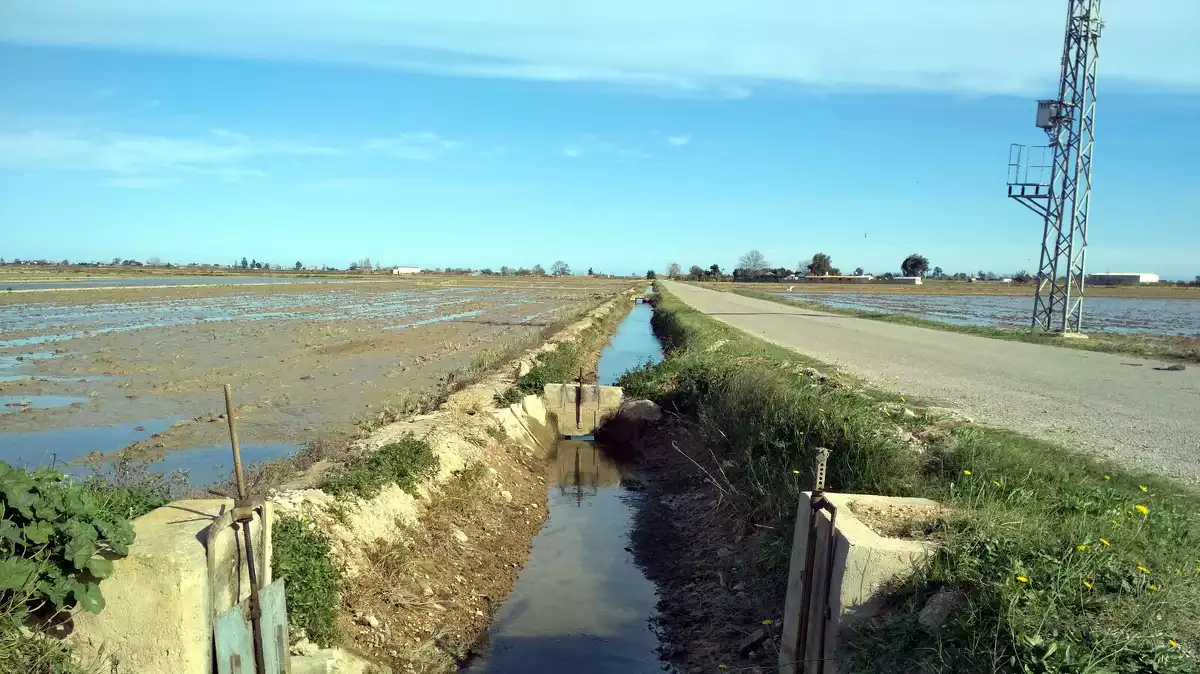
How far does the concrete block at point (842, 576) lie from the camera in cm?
457

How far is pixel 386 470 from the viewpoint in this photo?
8.23m

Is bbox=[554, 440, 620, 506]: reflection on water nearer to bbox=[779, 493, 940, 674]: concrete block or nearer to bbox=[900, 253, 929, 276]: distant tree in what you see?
bbox=[779, 493, 940, 674]: concrete block

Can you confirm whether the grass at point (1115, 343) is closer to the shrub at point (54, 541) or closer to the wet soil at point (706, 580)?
the wet soil at point (706, 580)

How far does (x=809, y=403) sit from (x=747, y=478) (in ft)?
3.81

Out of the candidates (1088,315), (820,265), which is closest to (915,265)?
(820,265)

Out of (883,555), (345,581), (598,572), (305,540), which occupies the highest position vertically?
(883,555)

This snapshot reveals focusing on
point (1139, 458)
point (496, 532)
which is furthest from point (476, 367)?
point (1139, 458)

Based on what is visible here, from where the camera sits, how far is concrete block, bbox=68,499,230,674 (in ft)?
13.6

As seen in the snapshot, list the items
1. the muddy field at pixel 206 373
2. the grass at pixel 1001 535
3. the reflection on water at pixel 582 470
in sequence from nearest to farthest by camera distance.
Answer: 1. the grass at pixel 1001 535
2. the reflection on water at pixel 582 470
3. the muddy field at pixel 206 373

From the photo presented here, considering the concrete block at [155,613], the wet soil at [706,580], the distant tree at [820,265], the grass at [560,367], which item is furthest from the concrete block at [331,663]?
the distant tree at [820,265]

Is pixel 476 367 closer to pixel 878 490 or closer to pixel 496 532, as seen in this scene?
pixel 496 532

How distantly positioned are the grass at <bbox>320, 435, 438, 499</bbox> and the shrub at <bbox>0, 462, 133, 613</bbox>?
3.11 m

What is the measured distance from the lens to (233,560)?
474 centimetres

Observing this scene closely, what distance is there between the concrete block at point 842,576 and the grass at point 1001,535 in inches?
4.9
